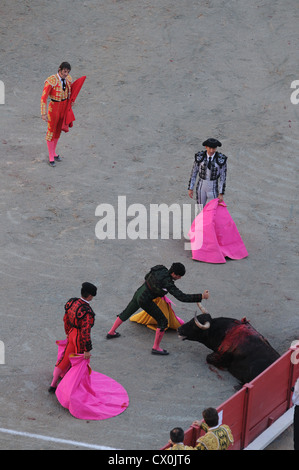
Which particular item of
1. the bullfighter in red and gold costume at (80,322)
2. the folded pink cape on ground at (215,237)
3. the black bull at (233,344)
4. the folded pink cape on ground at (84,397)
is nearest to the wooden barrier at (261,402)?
the black bull at (233,344)

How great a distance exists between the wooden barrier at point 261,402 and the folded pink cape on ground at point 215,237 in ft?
10.1

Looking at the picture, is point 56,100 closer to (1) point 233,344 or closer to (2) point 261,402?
(1) point 233,344

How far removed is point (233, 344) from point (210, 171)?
10.1ft

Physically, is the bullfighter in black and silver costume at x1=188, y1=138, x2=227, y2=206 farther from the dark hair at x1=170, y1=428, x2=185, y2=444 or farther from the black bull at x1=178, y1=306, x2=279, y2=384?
the dark hair at x1=170, y1=428, x2=185, y2=444

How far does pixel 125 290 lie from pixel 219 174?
82.5 inches

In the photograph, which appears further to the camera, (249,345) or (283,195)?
(283,195)

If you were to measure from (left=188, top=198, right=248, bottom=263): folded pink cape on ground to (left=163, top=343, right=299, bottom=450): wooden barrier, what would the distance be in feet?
10.1

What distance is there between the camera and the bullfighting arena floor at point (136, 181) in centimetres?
909

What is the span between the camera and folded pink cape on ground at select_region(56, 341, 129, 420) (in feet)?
28.0

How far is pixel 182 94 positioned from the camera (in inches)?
629

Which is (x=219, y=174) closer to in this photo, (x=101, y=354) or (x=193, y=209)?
(x=193, y=209)

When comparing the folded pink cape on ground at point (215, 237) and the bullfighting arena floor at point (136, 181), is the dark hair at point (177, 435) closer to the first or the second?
the bullfighting arena floor at point (136, 181)
